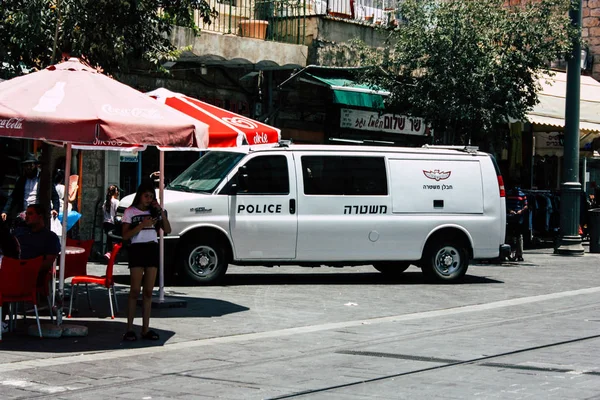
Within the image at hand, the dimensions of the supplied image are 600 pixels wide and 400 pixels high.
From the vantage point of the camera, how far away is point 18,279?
33.7ft

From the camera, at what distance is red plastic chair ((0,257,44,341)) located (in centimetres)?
1013

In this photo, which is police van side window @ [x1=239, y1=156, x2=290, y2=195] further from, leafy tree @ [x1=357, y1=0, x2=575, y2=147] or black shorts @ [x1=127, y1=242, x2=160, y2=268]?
leafy tree @ [x1=357, y1=0, x2=575, y2=147]

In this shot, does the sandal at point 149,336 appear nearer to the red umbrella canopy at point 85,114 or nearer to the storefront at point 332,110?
the red umbrella canopy at point 85,114

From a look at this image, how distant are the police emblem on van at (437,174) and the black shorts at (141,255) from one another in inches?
284

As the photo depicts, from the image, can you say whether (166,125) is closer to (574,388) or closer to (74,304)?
(74,304)

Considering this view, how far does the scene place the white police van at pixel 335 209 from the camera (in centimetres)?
1588

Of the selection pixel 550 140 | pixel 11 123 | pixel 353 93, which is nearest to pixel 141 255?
pixel 11 123

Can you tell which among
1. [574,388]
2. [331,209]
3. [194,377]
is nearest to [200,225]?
[331,209]

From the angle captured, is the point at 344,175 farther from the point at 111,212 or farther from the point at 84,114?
the point at 84,114

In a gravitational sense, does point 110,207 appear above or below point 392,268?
above

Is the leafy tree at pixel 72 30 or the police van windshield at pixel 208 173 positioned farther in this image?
the police van windshield at pixel 208 173

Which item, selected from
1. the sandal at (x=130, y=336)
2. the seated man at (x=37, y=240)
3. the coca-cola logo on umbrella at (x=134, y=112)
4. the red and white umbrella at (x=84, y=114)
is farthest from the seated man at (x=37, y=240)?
the coca-cola logo on umbrella at (x=134, y=112)

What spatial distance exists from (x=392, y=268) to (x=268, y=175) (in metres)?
3.25

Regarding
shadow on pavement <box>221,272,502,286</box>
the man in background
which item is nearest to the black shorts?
shadow on pavement <box>221,272,502,286</box>
